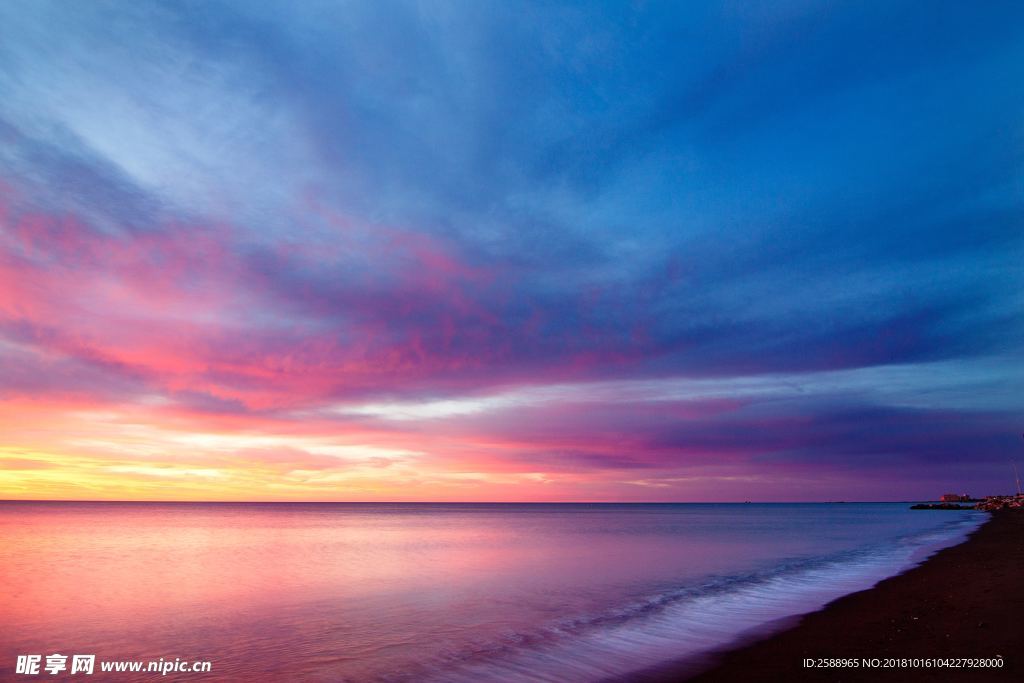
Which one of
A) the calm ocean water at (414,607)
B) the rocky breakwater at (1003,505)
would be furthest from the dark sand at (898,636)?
the rocky breakwater at (1003,505)

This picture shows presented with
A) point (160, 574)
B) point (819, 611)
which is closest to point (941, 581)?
point (819, 611)

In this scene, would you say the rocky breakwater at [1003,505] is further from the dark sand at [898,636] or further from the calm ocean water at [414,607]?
the dark sand at [898,636]

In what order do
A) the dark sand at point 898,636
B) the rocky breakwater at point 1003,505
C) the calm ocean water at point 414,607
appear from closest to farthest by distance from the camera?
the dark sand at point 898,636, the calm ocean water at point 414,607, the rocky breakwater at point 1003,505

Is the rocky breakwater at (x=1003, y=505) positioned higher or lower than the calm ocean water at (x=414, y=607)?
lower

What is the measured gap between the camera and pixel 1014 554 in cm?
3228

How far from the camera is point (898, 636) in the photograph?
14.8 m

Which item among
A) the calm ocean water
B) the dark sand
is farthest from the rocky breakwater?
the dark sand

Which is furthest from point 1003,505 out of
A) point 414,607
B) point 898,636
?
point 414,607

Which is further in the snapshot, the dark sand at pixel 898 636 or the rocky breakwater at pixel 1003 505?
the rocky breakwater at pixel 1003 505

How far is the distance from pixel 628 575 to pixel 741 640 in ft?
58.4

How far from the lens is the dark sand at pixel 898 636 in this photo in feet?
39.5

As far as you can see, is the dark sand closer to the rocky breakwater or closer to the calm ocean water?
the calm ocean water

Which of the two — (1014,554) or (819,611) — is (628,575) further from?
(1014,554)

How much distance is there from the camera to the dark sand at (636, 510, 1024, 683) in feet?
39.5
